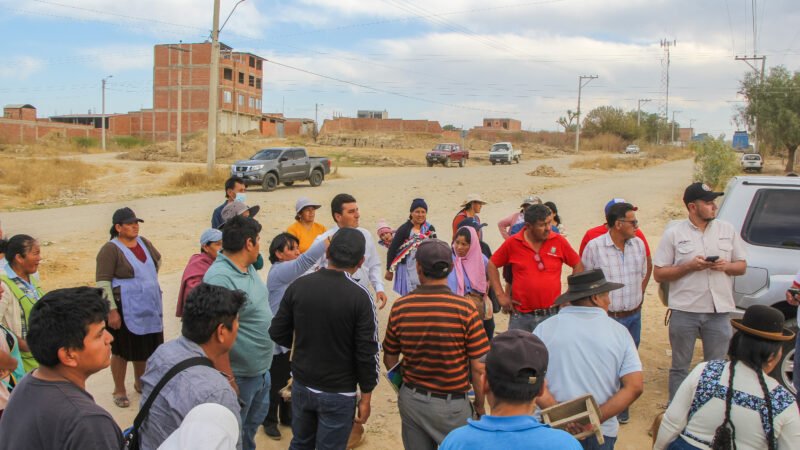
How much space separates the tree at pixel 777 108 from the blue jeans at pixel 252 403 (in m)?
46.7

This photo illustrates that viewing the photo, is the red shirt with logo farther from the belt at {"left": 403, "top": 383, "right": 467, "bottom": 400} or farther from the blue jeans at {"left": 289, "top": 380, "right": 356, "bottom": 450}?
the blue jeans at {"left": 289, "top": 380, "right": 356, "bottom": 450}

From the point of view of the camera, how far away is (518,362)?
2217 millimetres

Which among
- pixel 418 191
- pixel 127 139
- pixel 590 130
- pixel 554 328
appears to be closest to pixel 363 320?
pixel 554 328

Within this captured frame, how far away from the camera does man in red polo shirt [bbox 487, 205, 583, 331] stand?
509cm

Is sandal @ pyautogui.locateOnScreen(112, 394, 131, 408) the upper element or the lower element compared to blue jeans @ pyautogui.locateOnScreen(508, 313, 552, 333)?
lower

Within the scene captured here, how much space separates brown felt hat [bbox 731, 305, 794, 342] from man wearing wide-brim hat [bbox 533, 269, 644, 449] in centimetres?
53

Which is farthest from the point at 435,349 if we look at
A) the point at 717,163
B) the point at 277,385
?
the point at 717,163

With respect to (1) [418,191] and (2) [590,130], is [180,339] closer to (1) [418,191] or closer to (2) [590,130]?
(1) [418,191]

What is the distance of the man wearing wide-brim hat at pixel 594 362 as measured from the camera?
3.04m

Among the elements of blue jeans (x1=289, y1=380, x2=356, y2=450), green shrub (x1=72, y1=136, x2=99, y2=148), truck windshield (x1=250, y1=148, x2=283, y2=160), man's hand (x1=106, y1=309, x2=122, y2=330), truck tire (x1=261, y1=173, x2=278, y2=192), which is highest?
green shrub (x1=72, y1=136, x2=99, y2=148)

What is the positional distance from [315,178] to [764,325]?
83.6ft

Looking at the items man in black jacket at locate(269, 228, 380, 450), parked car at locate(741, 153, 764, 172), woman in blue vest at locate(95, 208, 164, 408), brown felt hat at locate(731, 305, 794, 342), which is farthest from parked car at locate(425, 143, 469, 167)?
brown felt hat at locate(731, 305, 794, 342)

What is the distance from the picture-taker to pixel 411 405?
345cm

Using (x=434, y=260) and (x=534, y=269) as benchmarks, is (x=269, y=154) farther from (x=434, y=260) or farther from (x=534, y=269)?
(x=434, y=260)
